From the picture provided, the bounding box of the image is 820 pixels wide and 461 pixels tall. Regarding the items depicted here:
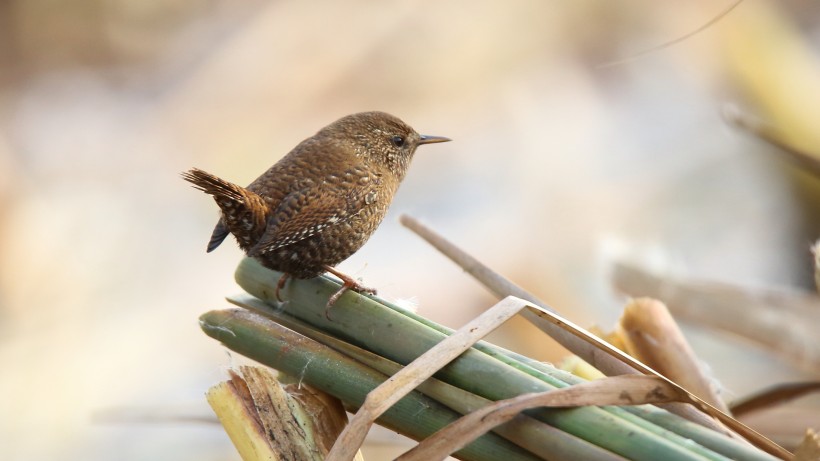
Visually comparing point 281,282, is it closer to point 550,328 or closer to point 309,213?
point 309,213

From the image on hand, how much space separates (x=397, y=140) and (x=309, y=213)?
0.46 meters

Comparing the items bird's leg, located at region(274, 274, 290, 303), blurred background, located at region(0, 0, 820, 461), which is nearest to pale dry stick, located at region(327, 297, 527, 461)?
bird's leg, located at region(274, 274, 290, 303)

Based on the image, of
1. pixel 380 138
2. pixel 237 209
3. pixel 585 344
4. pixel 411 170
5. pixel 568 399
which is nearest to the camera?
pixel 568 399

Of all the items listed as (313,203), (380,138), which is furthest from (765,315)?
(313,203)

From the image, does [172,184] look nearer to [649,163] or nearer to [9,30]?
[9,30]

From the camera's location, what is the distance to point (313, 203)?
182 centimetres

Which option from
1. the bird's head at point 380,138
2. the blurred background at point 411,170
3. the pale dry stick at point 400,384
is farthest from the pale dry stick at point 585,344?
the blurred background at point 411,170

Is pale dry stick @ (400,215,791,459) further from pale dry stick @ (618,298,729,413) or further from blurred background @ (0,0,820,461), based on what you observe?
blurred background @ (0,0,820,461)

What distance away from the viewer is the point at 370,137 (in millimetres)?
2100

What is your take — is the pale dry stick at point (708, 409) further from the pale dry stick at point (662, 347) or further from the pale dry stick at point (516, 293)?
the pale dry stick at point (662, 347)

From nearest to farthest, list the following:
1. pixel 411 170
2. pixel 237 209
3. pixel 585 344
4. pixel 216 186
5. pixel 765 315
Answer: pixel 585 344 < pixel 216 186 < pixel 237 209 < pixel 765 315 < pixel 411 170

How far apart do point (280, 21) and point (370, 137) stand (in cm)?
A: 282

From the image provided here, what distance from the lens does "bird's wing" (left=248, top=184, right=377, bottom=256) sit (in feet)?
5.62

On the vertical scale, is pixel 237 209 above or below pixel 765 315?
above
